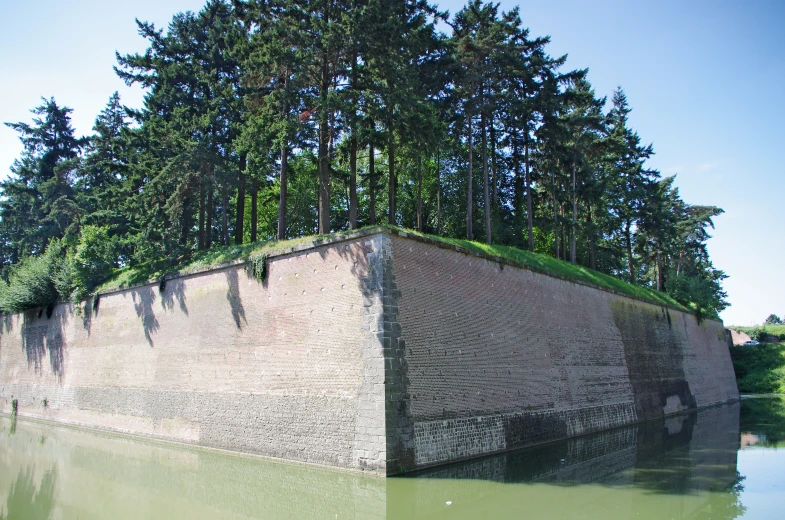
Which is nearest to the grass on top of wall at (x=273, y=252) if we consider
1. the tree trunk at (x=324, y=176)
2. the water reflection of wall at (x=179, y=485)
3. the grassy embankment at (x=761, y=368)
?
the tree trunk at (x=324, y=176)

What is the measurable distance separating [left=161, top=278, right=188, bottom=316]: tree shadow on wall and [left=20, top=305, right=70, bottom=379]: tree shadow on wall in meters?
7.20

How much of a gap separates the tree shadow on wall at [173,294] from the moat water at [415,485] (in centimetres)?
401

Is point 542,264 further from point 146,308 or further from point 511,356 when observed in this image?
point 146,308

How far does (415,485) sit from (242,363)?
6.04 meters

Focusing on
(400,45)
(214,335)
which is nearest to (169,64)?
(400,45)

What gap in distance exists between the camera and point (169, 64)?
69.6 feet

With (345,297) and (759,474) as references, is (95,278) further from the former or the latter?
(759,474)

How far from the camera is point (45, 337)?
22.2 meters

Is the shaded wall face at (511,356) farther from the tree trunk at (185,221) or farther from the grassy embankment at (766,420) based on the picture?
the tree trunk at (185,221)

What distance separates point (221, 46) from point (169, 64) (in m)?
2.14

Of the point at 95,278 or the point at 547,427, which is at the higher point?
the point at 95,278

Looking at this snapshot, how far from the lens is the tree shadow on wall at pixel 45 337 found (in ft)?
69.8

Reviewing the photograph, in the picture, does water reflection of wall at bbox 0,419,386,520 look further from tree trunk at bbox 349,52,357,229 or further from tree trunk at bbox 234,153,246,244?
tree trunk at bbox 234,153,246,244

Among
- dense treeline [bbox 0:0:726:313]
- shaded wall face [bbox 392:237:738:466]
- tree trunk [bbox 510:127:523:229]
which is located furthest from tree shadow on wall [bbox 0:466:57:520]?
tree trunk [bbox 510:127:523:229]
